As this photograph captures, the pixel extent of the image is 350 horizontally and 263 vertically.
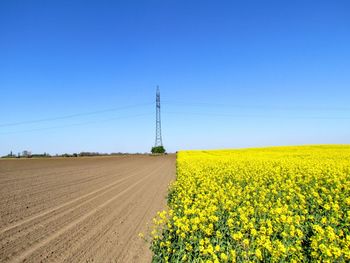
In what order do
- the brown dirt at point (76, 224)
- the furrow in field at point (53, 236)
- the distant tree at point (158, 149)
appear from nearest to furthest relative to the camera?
the furrow in field at point (53, 236), the brown dirt at point (76, 224), the distant tree at point (158, 149)

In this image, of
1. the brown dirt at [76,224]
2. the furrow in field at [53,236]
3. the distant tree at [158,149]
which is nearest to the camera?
the furrow in field at [53,236]

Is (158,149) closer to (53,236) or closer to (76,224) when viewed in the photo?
(76,224)

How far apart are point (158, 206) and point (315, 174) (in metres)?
7.19

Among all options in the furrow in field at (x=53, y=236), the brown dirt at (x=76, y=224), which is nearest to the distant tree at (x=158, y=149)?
the brown dirt at (x=76, y=224)

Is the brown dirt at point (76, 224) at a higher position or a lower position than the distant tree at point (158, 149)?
lower

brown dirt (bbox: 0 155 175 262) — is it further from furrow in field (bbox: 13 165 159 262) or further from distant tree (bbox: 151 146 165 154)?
distant tree (bbox: 151 146 165 154)

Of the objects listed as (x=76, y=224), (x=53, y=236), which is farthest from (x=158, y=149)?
(x=53, y=236)

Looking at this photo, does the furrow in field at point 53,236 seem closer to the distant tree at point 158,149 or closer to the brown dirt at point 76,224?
the brown dirt at point 76,224

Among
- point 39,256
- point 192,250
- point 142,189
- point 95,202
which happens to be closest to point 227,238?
point 192,250

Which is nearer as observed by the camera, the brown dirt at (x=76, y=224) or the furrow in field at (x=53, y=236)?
the furrow in field at (x=53, y=236)

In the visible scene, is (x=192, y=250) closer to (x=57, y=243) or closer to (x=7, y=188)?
(x=57, y=243)

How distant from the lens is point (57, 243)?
296 inches

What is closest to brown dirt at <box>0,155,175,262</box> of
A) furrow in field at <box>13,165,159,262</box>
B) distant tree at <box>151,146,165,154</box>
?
furrow in field at <box>13,165,159,262</box>

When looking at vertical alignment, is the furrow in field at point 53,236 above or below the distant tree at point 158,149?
below
